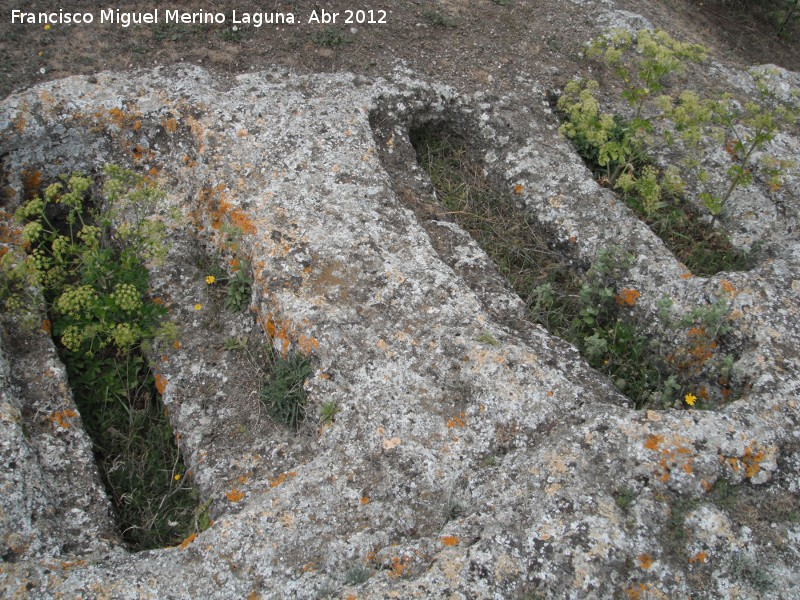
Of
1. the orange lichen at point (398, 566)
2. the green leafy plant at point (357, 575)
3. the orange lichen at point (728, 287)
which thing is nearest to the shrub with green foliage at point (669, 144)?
the orange lichen at point (728, 287)

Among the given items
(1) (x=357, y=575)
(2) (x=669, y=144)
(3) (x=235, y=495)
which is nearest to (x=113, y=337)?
(3) (x=235, y=495)

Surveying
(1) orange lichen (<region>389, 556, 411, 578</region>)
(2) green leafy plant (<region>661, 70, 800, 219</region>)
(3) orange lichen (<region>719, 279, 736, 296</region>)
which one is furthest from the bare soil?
(1) orange lichen (<region>389, 556, 411, 578</region>)

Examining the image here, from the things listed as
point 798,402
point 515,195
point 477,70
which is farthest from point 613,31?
point 798,402

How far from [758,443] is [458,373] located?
6.41 feet

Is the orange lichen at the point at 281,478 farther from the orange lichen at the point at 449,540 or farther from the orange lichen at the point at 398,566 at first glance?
the orange lichen at the point at 449,540

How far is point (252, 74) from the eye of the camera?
6.48 meters

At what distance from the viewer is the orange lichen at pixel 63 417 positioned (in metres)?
4.46

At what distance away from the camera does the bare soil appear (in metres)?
6.53

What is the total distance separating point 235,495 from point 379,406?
1083mm

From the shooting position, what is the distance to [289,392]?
4617 mm

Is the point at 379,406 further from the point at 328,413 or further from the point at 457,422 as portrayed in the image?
the point at 457,422

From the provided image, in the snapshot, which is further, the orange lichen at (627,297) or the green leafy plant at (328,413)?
the orange lichen at (627,297)

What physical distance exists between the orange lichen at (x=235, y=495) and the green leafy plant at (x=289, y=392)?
0.56 m

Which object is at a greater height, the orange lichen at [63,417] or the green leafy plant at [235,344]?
the green leafy plant at [235,344]
